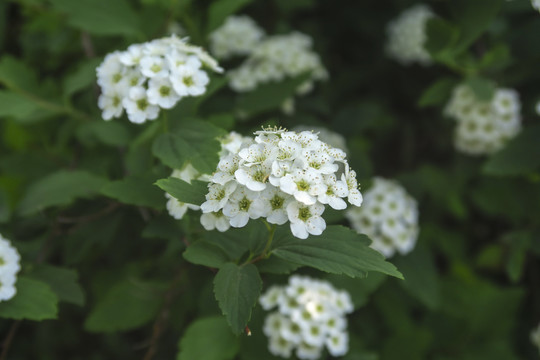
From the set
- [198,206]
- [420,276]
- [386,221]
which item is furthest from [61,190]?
[420,276]

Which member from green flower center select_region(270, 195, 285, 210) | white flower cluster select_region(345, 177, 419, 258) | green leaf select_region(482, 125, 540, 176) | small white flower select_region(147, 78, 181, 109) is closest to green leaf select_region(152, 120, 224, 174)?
small white flower select_region(147, 78, 181, 109)

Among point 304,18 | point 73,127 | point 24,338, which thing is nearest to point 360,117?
point 304,18

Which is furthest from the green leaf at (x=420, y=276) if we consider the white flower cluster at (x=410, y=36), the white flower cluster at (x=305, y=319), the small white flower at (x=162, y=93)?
the small white flower at (x=162, y=93)

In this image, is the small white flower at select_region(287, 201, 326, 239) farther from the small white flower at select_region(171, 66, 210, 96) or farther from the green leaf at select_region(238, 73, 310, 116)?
the green leaf at select_region(238, 73, 310, 116)

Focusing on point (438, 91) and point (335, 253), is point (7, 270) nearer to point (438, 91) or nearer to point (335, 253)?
point (335, 253)

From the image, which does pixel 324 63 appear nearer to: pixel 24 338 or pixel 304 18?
pixel 304 18

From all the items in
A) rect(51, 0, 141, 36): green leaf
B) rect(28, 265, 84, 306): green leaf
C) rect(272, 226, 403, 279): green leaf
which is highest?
rect(51, 0, 141, 36): green leaf
